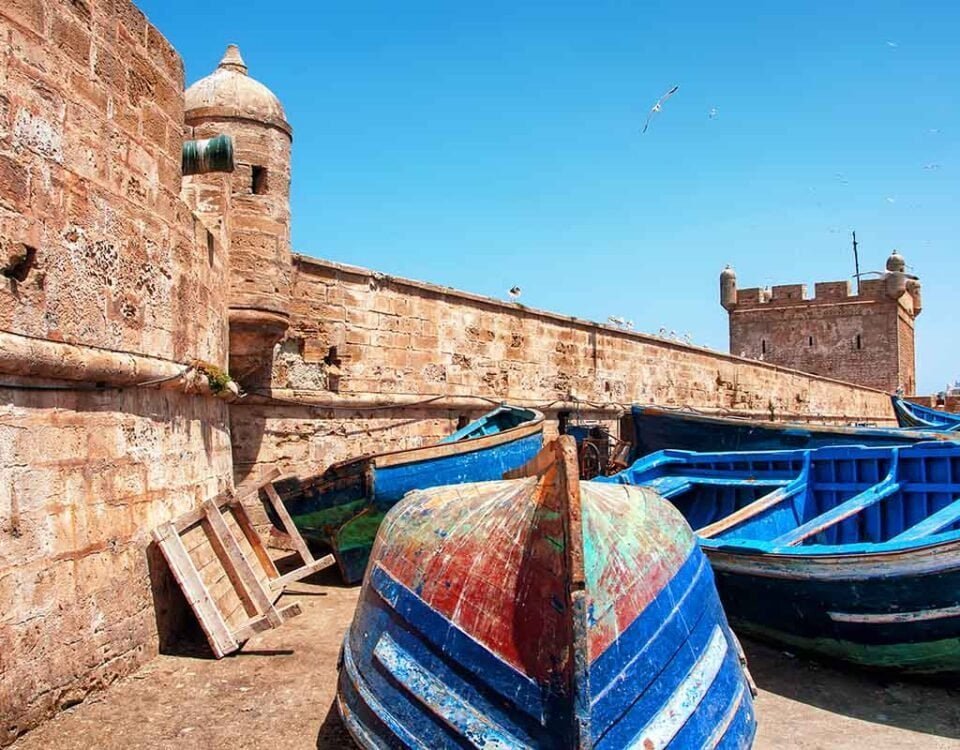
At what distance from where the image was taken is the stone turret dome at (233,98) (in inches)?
282

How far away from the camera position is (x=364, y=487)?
253 inches

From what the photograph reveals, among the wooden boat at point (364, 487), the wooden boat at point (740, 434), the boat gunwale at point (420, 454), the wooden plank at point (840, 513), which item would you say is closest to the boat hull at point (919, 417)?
the wooden boat at point (740, 434)

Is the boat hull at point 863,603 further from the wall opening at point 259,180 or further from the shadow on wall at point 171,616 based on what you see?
the wall opening at point 259,180

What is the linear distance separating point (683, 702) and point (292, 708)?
2.03m

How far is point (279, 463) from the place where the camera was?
7.81 m

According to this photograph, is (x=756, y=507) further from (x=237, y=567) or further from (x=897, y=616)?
(x=237, y=567)

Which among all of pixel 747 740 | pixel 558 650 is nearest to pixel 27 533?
pixel 558 650

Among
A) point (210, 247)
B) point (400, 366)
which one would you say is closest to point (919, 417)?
point (400, 366)

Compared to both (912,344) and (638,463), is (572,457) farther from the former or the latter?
(912,344)

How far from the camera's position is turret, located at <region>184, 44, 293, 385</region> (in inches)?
278

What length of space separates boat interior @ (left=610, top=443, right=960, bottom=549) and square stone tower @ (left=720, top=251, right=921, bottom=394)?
1046 inches

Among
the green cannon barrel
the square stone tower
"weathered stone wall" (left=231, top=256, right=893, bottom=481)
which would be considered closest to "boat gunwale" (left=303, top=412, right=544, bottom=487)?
"weathered stone wall" (left=231, top=256, right=893, bottom=481)

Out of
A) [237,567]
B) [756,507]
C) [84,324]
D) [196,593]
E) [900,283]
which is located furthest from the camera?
[900,283]

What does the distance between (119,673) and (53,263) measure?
2.11 m
